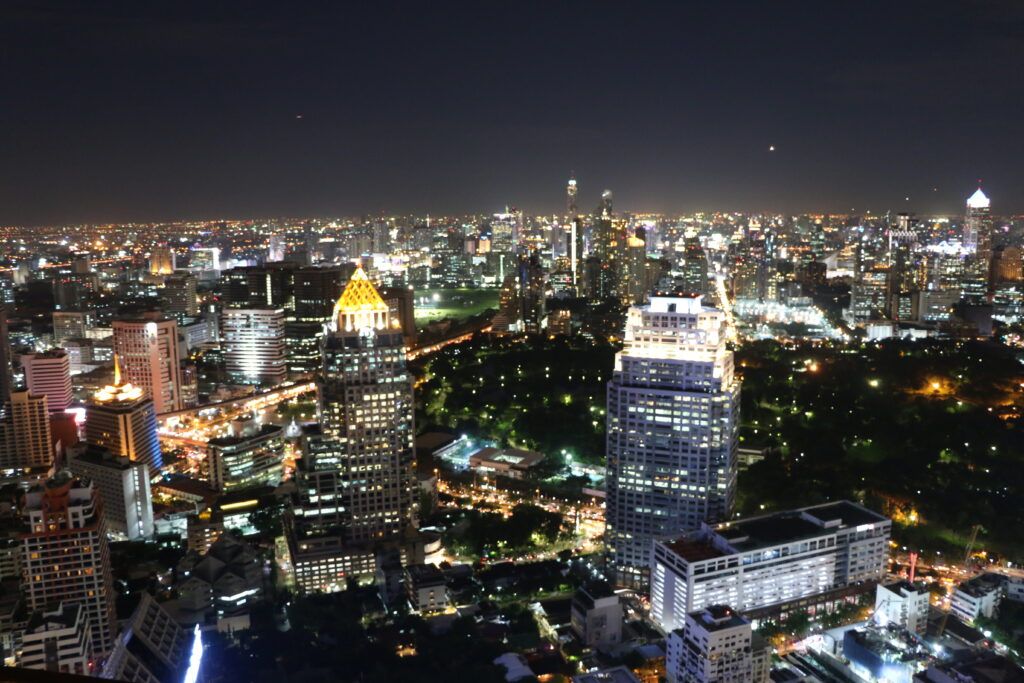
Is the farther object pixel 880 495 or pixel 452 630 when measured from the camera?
pixel 880 495

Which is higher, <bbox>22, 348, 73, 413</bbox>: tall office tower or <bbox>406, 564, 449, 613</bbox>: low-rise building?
<bbox>22, 348, 73, 413</bbox>: tall office tower

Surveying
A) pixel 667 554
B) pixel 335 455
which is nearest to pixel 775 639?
pixel 667 554

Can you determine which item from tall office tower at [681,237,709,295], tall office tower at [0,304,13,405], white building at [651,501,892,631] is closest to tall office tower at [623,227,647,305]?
tall office tower at [681,237,709,295]

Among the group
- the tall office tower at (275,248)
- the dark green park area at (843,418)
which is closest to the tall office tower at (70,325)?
the tall office tower at (275,248)

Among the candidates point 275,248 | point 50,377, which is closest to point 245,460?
point 50,377

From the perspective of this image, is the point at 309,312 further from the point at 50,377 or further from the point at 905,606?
the point at 905,606

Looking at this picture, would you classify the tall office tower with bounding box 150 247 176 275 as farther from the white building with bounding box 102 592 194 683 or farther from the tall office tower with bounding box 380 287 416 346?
the white building with bounding box 102 592 194 683

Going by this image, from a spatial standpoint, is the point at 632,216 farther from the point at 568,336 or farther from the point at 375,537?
the point at 375,537
